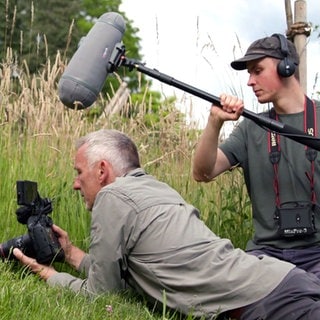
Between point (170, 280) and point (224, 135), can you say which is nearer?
point (170, 280)

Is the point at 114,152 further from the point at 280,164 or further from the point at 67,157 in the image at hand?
the point at 67,157

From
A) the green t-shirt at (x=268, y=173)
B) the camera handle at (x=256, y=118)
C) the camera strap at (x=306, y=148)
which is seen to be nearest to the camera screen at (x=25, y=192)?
the camera handle at (x=256, y=118)

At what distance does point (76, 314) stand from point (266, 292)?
3.01 feet

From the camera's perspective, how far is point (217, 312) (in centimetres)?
369

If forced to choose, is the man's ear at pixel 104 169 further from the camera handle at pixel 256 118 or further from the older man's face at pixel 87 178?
the camera handle at pixel 256 118

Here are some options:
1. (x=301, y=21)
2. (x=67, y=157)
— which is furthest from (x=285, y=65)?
(x=67, y=157)

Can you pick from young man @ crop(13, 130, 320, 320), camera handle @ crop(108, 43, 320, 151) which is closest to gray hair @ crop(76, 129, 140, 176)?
young man @ crop(13, 130, 320, 320)

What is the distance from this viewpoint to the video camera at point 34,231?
169 inches

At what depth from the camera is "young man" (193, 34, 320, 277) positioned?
4.53 metres

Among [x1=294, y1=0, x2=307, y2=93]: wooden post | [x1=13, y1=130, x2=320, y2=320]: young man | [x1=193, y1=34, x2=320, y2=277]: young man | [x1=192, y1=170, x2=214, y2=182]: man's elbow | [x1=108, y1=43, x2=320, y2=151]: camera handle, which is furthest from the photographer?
[x1=294, y1=0, x2=307, y2=93]: wooden post

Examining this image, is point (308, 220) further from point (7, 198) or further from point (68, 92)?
point (7, 198)

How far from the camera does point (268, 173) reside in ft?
15.4

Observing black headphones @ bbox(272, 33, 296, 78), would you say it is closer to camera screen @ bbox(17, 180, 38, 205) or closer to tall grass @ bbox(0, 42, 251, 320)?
tall grass @ bbox(0, 42, 251, 320)

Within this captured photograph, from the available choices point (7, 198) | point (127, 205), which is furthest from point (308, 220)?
point (7, 198)
